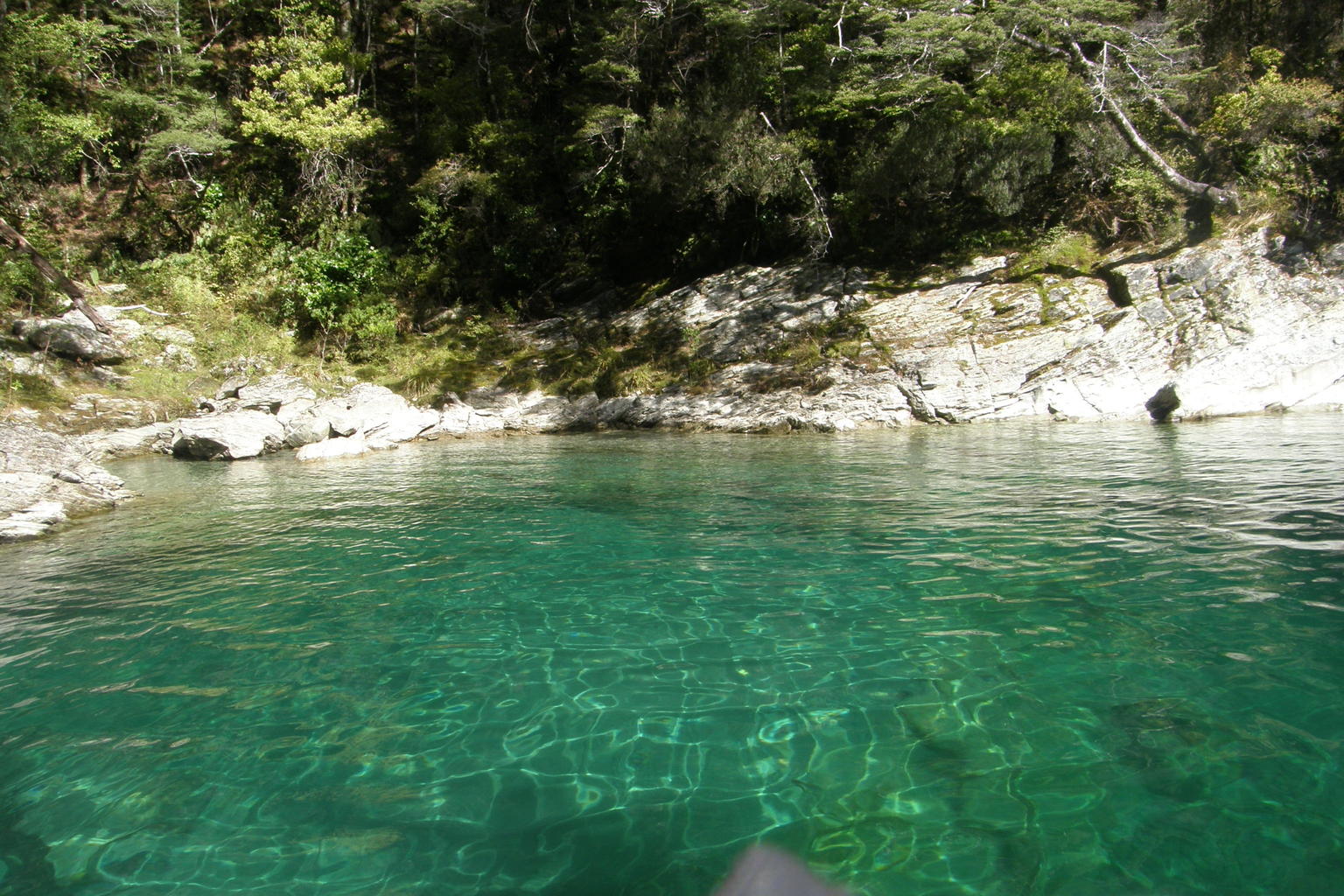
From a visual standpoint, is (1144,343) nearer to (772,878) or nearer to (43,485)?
(772,878)

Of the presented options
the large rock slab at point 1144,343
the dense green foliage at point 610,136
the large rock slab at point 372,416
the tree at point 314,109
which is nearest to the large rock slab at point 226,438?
the large rock slab at point 372,416

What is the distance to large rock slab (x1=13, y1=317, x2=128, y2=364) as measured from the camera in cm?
1980

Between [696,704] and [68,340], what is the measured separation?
23.9 metres

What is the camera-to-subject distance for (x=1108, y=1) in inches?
675

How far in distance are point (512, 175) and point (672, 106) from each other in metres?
6.90

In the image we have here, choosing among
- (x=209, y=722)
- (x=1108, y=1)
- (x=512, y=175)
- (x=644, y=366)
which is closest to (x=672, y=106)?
(x=512, y=175)

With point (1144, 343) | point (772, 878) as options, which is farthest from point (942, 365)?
point (772, 878)

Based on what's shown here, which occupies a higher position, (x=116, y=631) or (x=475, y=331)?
(x=475, y=331)

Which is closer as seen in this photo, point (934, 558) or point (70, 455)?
point (934, 558)

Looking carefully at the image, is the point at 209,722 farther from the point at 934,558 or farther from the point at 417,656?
the point at 934,558

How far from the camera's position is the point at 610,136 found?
26.0m

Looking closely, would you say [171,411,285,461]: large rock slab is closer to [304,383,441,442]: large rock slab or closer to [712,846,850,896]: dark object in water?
[304,383,441,442]: large rock slab

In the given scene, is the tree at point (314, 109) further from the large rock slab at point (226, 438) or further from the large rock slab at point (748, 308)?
the large rock slab at point (226, 438)

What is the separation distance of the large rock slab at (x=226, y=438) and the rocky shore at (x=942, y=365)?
43mm
